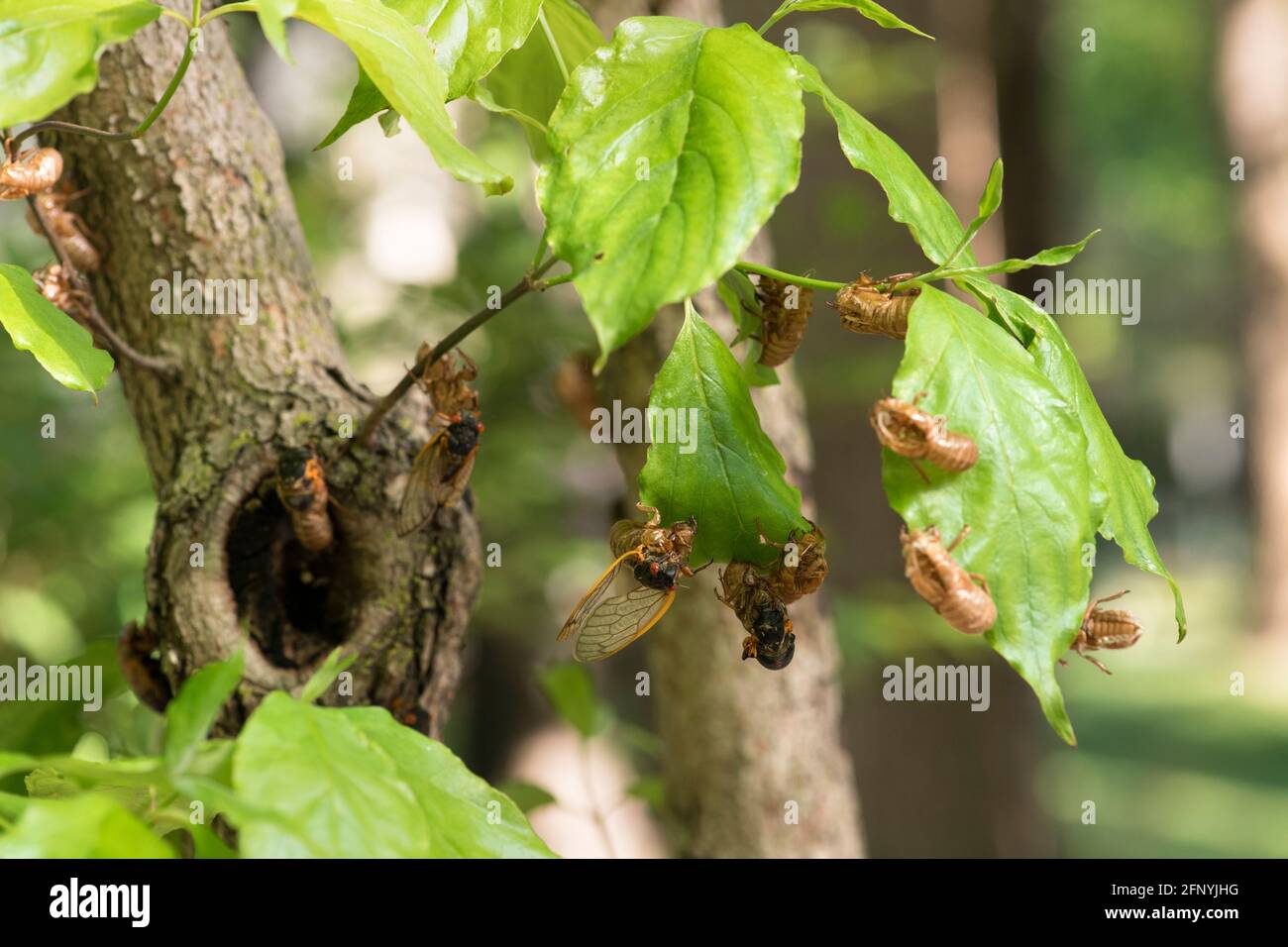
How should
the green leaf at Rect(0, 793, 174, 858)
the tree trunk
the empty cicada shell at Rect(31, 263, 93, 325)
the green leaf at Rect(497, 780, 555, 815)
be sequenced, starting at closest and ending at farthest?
the green leaf at Rect(0, 793, 174, 858), the empty cicada shell at Rect(31, 263, 93, 325), the green leaf at Rect(497, 780, 555, 815), the tree trunk

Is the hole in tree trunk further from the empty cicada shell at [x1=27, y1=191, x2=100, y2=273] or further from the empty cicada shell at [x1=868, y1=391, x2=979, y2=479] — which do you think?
the empty cicada shell at [x1=868, y1=391, x2=979, y2=479]

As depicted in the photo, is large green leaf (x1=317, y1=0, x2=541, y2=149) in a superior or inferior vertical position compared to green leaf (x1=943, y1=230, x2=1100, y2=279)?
superior

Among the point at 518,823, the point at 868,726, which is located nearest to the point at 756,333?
the point at 518,823

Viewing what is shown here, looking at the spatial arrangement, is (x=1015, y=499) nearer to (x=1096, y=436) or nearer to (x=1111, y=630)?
(x=1096, y=436)

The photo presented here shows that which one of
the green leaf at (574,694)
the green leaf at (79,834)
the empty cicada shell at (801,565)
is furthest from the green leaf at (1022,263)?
the green leaf at (574,694)

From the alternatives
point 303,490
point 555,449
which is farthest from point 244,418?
point 555,449

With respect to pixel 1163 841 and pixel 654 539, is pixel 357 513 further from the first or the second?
pixel 1163 841

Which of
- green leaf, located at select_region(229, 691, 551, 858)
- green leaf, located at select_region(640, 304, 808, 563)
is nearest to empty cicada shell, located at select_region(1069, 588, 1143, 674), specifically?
green leaf, located at select_region(640, 304, 808, 563)

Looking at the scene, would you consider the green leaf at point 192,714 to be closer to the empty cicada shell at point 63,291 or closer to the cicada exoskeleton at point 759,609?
the cicada exoskeleton at point 759,609
